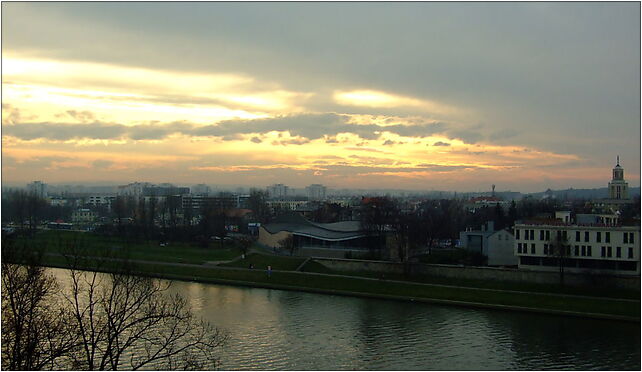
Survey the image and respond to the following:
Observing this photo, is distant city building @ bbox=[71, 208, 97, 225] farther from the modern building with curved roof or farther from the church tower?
the church tower

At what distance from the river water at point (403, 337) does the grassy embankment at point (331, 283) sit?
34.2 inches

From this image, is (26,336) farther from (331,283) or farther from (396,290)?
(331,283)

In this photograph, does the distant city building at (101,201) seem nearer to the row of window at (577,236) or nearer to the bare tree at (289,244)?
the bare tree at (289,244)

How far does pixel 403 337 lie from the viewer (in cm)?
1648

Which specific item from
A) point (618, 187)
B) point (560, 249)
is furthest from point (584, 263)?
point (618, 187)

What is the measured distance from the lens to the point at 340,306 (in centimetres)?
2128

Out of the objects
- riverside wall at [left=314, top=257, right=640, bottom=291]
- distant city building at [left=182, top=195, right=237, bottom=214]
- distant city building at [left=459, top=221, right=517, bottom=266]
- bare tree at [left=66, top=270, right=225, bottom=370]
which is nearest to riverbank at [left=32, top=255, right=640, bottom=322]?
riverside wall at [left=314, top=257, right=640, bottom=291]

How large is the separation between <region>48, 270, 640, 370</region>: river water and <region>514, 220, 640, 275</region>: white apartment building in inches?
158

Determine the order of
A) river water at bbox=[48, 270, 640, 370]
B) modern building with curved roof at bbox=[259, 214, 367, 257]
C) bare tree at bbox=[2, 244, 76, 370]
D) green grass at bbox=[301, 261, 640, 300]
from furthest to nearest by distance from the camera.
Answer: modern building with curved roof at bbox=[259, 214, 367, 257] < green grass at bbox=[301, 261, 640, 300] < river water at bbox=[48, 270, 640, 370] < bare tree at bbox=[2, 244, 76, 370]

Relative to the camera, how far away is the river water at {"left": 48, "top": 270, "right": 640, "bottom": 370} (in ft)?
46.5

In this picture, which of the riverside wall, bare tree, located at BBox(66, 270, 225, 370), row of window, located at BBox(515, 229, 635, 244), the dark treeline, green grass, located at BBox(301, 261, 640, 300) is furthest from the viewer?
the dark treeline

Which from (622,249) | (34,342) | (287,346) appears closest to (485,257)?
(622,249)

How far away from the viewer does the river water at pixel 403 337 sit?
1417 centimetres

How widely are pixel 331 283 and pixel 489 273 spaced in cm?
587
